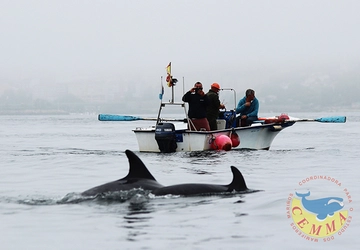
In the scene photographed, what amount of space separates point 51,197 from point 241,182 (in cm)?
331

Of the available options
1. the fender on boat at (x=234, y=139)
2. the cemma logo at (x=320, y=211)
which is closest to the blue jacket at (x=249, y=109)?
the fender on boat at (x=234, y=139)

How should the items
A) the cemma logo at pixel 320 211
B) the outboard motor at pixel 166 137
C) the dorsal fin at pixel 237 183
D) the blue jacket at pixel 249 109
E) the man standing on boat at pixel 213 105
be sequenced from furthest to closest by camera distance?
1. the blue jacket at pixel 249 109
2. the man standing on boat at pixel 213 105
3. the outboard motor at pixel 166 137
4. the dorsal fin at pixel 237 183
5. the cemma logo at pixel 320 211

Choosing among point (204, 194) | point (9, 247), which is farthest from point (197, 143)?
point (9, 247)

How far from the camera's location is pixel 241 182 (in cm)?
1216

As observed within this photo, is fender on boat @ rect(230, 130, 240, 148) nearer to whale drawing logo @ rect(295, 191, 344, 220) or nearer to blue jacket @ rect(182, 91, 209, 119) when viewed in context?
blue jacket @ rect(182, 91, 209, 119)

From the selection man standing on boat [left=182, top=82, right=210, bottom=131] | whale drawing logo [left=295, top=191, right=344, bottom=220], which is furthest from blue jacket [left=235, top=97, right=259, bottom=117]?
whale drawing logo [left=295, top=191, right=344, bottom=220]

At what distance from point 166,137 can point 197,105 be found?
4.72 feet

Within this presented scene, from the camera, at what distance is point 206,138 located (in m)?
23.2

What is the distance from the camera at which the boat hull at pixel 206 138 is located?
23219mm

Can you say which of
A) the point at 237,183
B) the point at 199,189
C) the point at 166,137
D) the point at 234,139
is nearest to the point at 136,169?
the point at 199,189

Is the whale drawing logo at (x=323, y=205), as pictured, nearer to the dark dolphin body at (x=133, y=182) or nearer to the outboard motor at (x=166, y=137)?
the dark dolphin body at (x=133, y=182)

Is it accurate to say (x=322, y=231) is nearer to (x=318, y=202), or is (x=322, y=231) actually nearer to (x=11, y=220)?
(x=318, y=202)

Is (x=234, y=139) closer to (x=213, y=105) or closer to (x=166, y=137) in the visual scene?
(x=213, y=105)

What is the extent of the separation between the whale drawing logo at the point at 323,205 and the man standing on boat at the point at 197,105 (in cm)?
1093
